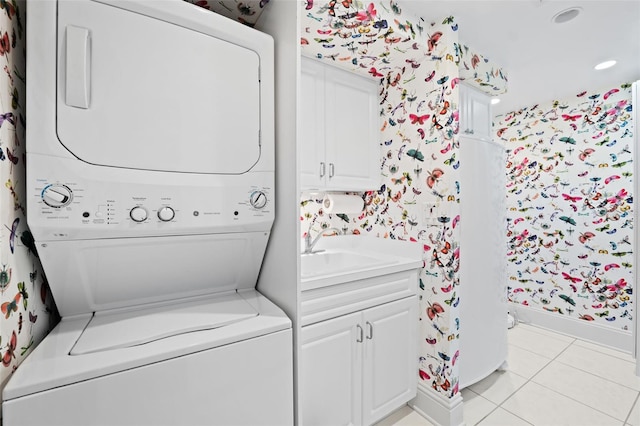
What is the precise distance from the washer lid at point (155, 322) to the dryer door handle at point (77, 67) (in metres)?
0.69

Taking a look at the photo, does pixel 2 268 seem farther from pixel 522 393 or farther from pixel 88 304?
pixel 522 393

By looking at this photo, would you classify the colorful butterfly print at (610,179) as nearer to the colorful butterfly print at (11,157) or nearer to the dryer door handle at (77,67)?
the dryer door handle at (77,67)

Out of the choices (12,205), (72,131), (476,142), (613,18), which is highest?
(613,18)

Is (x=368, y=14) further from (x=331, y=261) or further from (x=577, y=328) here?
(x=577, y=328)

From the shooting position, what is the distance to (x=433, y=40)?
1767 mm

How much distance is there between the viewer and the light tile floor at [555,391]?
1745 mm

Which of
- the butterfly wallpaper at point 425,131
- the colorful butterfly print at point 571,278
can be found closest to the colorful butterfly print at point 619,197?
the colorful butterfly print at point 571,278

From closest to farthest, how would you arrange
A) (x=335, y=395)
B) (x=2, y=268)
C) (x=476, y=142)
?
(x=2, y=268)
(x=335, y=395)
(x=476, y=142)

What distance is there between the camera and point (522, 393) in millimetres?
1985

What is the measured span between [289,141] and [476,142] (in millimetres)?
1451

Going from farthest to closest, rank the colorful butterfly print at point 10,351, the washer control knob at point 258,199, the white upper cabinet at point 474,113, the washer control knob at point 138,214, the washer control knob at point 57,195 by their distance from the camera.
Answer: the white upper cabinet at point 474,113
the washer control knob at point 258,199
the washer control knob at point 138,214
the washer control knob at point 57,195
the colorful butterfly print at point 10,351

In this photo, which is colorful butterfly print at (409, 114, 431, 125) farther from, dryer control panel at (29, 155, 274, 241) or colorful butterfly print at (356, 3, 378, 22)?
dryer control panel at (29, 155, 274, 241)

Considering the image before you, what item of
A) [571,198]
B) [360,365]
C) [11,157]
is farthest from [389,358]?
[571,198]

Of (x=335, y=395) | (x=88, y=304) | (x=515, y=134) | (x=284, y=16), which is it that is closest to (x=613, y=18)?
(x=515, y=134)
